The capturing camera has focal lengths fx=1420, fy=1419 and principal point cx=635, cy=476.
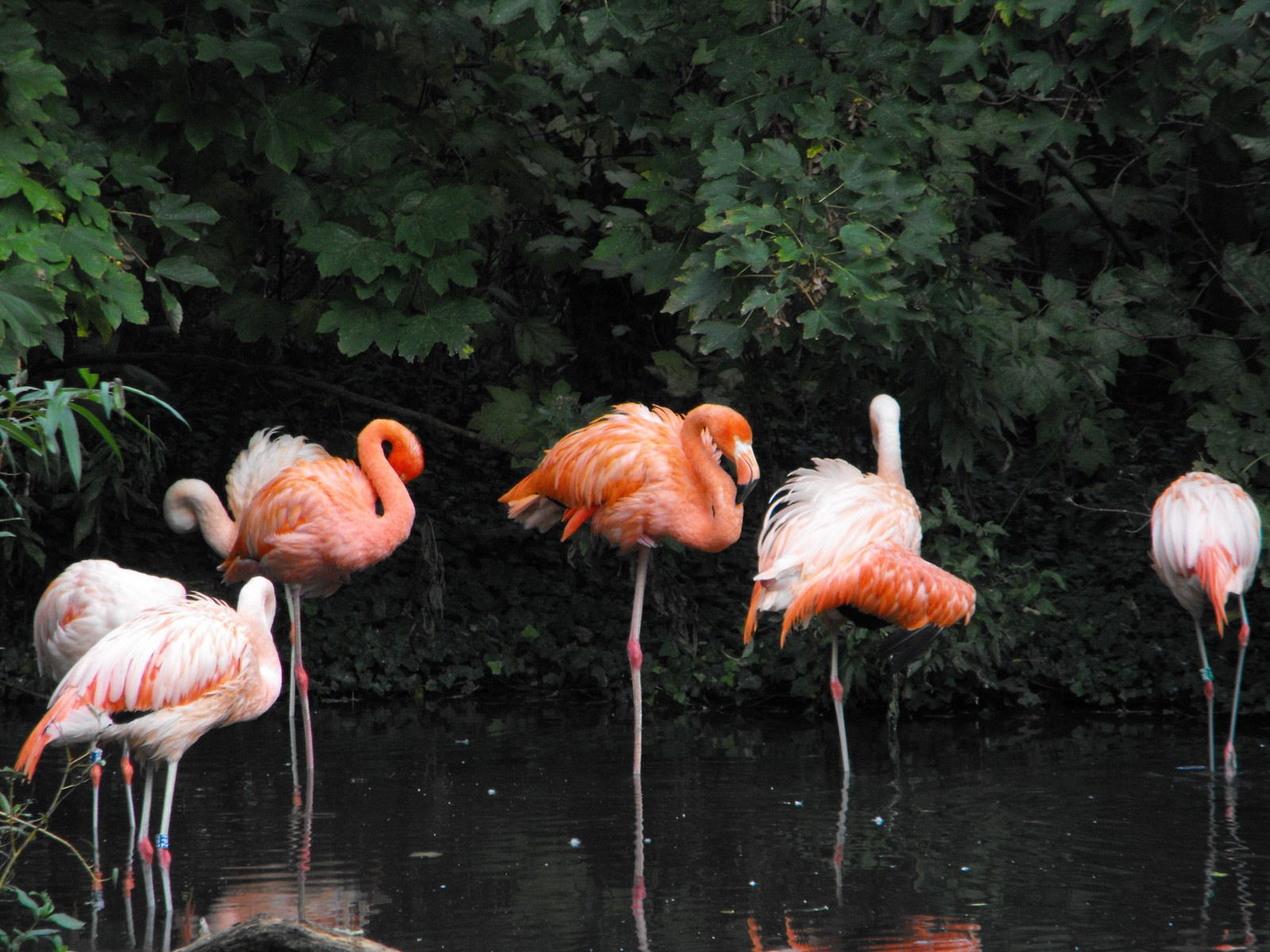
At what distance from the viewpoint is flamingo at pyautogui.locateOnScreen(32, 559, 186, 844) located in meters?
5.55

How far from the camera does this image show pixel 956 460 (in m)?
7.20

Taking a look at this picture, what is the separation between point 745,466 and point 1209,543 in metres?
2.23

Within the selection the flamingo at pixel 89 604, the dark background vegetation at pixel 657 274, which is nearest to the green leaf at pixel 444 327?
the dark background vegetation at pixel 657 274

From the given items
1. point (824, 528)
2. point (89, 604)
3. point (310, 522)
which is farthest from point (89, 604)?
point (824, 528)

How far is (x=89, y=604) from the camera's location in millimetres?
5566

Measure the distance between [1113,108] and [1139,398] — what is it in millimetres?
5966

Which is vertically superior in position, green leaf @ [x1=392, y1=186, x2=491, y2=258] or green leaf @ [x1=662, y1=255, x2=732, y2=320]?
green leaf @ [x1=392, y1=186, x2=491, y2=258]

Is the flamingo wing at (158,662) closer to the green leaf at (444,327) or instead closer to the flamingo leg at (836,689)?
the green leaf at (444,327)

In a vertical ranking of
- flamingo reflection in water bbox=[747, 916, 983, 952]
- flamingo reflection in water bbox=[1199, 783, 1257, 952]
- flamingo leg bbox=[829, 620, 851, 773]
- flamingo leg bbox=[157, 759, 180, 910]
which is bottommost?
flamingo reflection in water bbox=[747, 916, 983, 952]

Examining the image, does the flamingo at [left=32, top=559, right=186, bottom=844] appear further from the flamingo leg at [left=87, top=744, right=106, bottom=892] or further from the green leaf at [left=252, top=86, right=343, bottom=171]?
the green leaf at [left=252, top=86, right=343, bottom=171]

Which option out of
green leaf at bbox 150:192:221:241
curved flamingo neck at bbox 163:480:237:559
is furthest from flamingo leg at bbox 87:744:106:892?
green leaf at bbox 150:192:221:241

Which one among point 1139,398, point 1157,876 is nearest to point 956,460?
point 1157,876

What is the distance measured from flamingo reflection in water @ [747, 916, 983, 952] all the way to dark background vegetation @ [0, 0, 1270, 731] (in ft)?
7.98

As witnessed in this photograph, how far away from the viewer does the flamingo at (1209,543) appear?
6.52 m
